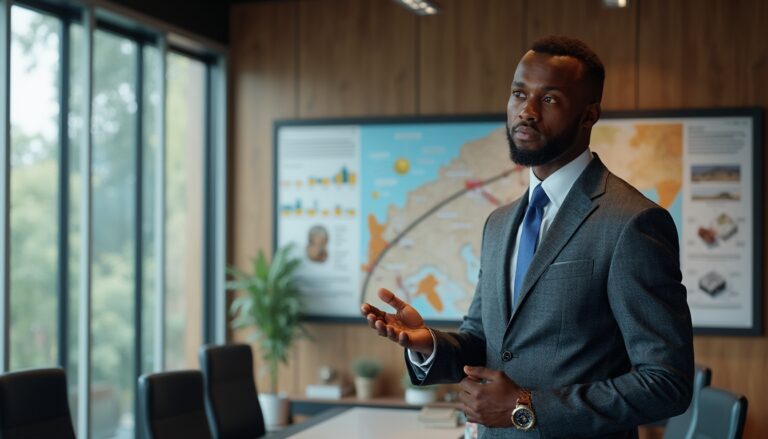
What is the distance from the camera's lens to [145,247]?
21.0 ft

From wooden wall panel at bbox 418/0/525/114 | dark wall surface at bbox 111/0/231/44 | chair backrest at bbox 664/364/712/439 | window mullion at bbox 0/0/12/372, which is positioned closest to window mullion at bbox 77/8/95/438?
dark wall surface at bbox 111/0/231/44

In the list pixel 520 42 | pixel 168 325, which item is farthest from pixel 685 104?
pixel 168 325

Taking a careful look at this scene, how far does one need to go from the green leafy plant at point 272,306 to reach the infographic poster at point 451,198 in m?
0.22

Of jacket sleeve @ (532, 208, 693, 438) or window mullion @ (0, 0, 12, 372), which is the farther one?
window mullion @ (0, 0, 12, 372)

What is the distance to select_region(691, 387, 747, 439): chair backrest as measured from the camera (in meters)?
3.48

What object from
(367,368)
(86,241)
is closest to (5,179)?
(86,241)

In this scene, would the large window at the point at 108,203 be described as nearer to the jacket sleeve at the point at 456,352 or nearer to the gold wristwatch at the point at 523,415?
the jacket sleeve at the point at 456,352

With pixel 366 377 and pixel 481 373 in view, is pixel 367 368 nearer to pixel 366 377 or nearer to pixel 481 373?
pixel 366 377

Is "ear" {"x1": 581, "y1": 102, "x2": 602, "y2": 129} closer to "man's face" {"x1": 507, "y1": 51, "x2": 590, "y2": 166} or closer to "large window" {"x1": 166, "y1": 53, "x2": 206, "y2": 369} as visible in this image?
"man's face" {"x1": 507, "y1": 51, "x2": 590, "y2": 166}

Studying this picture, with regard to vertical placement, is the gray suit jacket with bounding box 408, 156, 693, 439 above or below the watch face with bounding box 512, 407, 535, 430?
above

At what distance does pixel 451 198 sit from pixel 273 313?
58.1 inches

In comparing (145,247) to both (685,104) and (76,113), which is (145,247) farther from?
(685,104)

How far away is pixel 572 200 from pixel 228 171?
5.60 meters

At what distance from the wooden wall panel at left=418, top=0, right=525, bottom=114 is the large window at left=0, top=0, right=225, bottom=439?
5.42 ft
